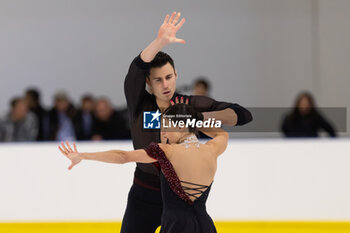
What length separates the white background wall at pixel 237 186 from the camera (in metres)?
4.16

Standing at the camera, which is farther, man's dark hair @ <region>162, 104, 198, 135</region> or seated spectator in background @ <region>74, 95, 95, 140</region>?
seated spectator in background @ <region>74, 95, 95, 140</region>

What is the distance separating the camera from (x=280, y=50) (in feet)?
28.0

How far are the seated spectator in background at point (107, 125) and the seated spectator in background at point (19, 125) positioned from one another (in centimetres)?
64

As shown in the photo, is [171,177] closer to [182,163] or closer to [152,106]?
[182,163]

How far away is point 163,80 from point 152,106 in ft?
0.64

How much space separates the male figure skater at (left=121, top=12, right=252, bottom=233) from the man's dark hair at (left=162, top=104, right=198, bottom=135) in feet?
0.31

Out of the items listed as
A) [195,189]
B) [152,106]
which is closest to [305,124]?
[152,106]

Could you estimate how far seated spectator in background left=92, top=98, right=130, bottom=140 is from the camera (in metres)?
5.62

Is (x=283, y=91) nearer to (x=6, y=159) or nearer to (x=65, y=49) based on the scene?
(x=65, y=49)

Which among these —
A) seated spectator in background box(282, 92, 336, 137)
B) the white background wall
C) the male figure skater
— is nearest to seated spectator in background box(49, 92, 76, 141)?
the white background wall

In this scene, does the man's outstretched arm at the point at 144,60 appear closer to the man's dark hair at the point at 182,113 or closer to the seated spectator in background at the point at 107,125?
the man's dark hair at the point at 182,113

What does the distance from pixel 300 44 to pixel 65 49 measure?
145 inches

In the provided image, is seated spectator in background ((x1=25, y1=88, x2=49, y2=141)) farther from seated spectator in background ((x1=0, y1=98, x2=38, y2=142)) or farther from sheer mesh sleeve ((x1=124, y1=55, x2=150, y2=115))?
sheer mesh sleeve ((x1=124, y1=55, x2=150, y2=115))

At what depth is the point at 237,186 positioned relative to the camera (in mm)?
4180
